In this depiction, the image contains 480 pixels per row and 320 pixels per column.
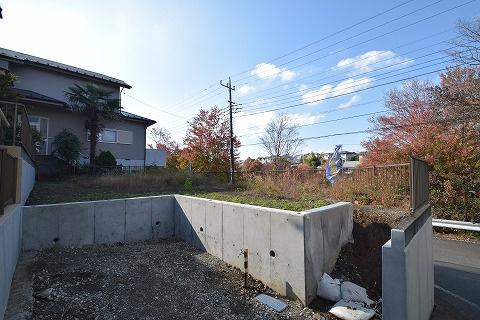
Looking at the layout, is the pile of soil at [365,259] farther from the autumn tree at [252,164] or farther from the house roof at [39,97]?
the autumn tree at [252,164]

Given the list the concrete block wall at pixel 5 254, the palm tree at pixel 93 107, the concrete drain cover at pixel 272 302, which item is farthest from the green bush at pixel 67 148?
the concrete drain cover at pixel 272 302

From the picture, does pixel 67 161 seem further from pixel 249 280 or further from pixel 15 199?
pixel 249 280

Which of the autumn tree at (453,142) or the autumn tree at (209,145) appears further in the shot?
the autumn tree at (209,145)

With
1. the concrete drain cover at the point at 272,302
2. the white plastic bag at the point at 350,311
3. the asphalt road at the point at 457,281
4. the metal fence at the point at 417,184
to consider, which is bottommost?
the asphalt road at the point at 457,281

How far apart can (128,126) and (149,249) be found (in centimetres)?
1392

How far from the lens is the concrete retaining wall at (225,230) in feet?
15.9

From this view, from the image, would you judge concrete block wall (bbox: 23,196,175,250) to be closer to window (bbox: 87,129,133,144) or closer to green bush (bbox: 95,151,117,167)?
green bush (bbox: 95,151,117,167)

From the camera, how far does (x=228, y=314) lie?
14.0 feet

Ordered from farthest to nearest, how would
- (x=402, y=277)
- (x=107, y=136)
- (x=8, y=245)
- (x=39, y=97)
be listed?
1. (x=107, y=136)
2. (x=39, y=97)
3. (x=8, y=245)
4. (x=402, y=277)

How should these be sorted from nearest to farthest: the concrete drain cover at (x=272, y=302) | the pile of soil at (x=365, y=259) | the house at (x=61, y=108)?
the concrete drain cover at (x=272, y=302)
the pile of soil at (x=365, y=259)
the house at (x=61, y=108)

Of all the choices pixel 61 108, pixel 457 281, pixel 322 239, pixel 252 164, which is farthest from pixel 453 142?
pixel 252 164

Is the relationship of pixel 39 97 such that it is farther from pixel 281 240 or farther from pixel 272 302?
pixel 272 302

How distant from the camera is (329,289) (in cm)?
473

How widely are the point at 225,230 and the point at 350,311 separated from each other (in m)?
3.05
